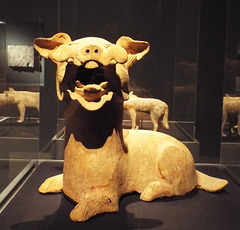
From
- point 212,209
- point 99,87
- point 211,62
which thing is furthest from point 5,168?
point 211,62

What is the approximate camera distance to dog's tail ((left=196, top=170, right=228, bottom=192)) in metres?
2.22

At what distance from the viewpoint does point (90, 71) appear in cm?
183

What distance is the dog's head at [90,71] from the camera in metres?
1.62

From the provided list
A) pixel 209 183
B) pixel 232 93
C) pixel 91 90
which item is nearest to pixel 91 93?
pixel 91 90

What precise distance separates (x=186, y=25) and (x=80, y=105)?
1.82 metres

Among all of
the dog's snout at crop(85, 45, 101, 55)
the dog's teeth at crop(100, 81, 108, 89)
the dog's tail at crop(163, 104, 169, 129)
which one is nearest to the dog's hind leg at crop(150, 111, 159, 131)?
the dog's tail at crop(163, 104, 169, 129)

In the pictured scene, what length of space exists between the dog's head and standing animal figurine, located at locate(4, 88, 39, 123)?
31.0 inches

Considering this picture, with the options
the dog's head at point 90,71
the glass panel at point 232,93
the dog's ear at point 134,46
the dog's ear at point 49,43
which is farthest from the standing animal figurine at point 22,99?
the glass panel at point 232,93

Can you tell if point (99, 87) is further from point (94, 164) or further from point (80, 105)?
point (94, 164)

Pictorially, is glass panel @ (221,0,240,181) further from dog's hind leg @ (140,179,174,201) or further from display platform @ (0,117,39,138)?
display platform @ (0,117,39,138)

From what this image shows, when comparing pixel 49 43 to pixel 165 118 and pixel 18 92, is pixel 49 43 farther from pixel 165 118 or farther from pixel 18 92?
pixel 165 118

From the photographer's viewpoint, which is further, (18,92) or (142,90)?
(142,90)

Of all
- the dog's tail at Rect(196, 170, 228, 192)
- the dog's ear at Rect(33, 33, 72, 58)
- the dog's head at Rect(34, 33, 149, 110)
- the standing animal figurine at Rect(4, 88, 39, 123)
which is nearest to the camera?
the dog's head at Rect(34, 33, 149, 110)

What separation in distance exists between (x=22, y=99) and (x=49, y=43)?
897mm
